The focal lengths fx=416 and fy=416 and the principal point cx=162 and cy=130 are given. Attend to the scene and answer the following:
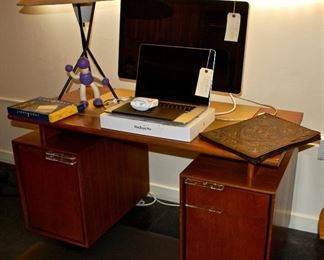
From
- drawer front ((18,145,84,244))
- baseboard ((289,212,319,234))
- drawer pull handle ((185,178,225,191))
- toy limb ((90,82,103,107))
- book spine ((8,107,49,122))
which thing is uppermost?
toy limb ((90,82,103,107))

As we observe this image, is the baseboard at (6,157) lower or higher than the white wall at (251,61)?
lower

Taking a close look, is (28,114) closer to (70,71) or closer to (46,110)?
(46,110)

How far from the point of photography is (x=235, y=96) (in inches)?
77.4

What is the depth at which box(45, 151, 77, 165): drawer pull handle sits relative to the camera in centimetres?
174

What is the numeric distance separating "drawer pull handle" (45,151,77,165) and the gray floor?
48cm

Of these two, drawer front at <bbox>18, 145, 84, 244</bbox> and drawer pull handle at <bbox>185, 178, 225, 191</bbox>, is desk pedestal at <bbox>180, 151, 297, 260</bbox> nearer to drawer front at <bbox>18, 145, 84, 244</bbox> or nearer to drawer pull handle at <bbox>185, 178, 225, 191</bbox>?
drawer pull handle at <bbox>185, 178, 225, 191</bbox>

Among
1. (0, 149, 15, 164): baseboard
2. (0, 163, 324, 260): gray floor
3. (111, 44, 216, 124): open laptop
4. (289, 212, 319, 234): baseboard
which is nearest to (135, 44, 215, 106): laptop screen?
(111, 44, 216, 124): open laptop

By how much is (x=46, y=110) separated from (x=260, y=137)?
87 cm

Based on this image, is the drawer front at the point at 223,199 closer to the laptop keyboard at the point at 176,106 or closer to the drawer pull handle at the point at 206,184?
the drawer pull handle at the point at 206,184

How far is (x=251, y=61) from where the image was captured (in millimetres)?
1892

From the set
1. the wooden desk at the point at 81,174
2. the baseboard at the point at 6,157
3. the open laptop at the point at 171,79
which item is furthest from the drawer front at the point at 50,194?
the baseboard at the point at 6,157

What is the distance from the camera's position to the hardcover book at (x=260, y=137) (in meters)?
1.34

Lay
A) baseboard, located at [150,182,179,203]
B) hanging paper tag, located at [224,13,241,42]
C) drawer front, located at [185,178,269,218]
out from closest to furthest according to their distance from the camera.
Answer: drawer front, located at [185,178,269,218] < hanging paper tag, located at [224,13,241,42] < baseboard, located at [150,182,179,203]

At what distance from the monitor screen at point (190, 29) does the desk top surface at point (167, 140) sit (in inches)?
6.3
